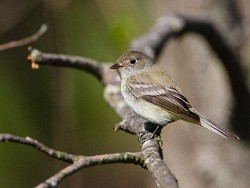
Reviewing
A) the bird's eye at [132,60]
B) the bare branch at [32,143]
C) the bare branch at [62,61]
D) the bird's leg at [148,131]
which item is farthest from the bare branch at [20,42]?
the bare branch at [32,143]

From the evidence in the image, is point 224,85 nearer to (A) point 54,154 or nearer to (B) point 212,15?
(B) point 212,15

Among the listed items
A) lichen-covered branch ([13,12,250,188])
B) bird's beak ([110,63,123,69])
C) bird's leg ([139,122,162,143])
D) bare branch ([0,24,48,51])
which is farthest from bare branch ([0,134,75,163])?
bird's beak ([110,63,123,69])

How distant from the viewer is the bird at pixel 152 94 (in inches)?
165

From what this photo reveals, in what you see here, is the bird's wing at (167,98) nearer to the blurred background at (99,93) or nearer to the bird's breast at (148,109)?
the bird's breast at (148,109)

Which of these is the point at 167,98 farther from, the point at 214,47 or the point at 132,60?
the point at 214,47

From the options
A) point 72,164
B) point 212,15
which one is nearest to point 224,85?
point 212,15

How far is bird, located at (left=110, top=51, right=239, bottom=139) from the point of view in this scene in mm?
4188

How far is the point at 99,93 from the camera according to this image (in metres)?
6.61

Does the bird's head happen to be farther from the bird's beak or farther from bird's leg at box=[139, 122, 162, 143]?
bird's leg at box=[139, 122, 162, 143]

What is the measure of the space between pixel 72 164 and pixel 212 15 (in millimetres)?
3353

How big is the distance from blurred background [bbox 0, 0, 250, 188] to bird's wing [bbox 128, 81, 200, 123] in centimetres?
60

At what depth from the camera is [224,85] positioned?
581cm

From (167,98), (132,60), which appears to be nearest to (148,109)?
(167,98)

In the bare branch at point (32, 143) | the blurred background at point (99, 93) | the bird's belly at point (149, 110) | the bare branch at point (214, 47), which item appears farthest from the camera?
the blurred background at point (99, 93)
